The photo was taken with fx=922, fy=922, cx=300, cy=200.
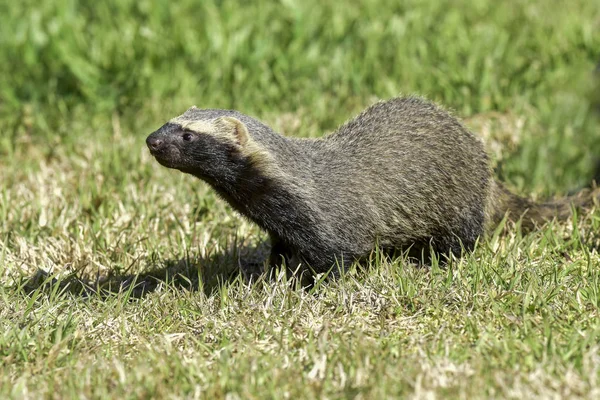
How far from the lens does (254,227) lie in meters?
5.98

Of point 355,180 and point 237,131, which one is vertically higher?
point 237,131

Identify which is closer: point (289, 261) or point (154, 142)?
point (154, 142)

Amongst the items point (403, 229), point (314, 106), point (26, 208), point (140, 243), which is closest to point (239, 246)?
point (140, 243)

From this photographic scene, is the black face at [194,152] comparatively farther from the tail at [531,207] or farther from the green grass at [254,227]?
the tail at [531,207]

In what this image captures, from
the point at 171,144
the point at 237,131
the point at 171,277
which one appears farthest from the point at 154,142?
the point at 171,277

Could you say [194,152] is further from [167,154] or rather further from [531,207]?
[531,207]

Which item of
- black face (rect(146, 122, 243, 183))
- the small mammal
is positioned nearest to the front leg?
the small mammal

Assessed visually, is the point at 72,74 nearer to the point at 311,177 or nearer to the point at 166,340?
the point at 311,177

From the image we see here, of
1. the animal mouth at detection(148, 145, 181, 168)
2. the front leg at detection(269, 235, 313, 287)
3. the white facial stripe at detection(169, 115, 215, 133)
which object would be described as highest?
the white facial stripe at detection(169, 115, 215, 133)

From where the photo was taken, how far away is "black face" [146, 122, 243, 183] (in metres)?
4.85

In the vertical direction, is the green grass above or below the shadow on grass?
above

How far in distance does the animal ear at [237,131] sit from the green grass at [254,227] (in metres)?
0.73

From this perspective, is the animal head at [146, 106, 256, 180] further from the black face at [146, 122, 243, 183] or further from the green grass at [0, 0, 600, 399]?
the green grass at [0, 0, 600, 399]

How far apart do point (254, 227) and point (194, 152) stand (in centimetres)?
119
